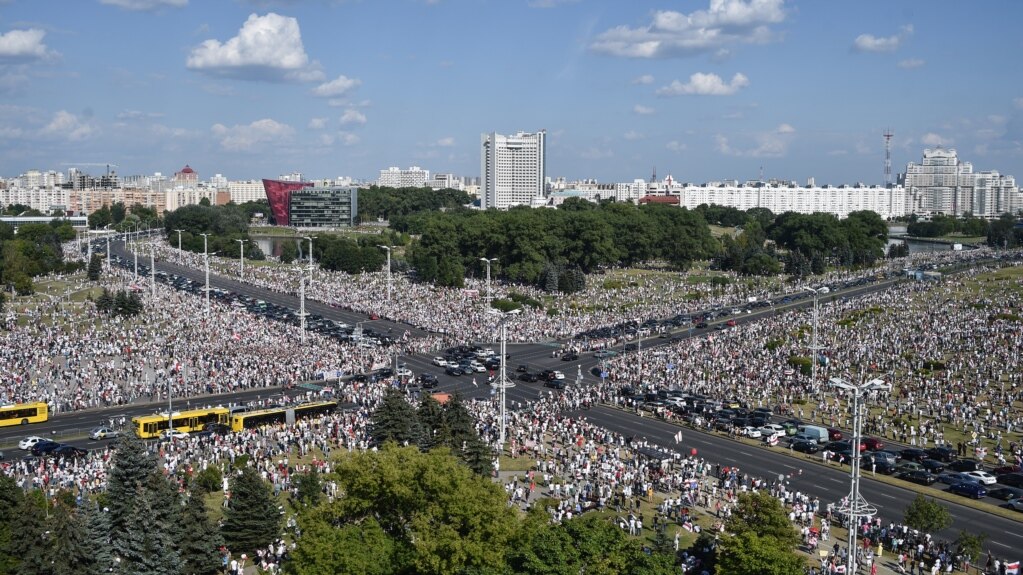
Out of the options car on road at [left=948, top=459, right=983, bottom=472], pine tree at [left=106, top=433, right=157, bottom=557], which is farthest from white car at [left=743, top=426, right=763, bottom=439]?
pine tree at [left=106, top=433, right=157, bottom=557]

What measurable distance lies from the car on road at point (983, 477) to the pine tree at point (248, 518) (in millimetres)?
23412

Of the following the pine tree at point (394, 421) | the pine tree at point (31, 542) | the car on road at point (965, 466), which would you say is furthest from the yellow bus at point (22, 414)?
the car on road at point (965, 466)

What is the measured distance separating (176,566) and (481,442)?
11826 millimetres

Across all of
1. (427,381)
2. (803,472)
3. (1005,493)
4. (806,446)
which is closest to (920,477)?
(1005,493)

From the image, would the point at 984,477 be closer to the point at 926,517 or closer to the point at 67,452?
the point at 926,517

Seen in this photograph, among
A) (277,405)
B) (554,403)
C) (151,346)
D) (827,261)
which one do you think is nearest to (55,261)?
(151,346)

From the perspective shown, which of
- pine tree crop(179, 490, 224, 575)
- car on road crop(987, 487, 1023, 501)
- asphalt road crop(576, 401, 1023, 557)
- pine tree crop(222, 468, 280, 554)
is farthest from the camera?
car on road crop(987, 487, 1023, 501)

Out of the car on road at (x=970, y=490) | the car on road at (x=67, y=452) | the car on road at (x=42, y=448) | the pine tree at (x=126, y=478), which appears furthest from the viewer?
the car on road at (x=42, y=448)

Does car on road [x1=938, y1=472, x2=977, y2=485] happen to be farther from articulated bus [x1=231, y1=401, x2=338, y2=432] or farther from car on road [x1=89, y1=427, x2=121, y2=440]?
car on road [x1=89, y1=427, x2=121, y2=440]

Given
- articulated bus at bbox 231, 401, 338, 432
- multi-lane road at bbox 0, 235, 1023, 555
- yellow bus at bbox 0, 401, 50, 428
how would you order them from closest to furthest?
multi-lane road at bbox 0, 235, 1023, 555
articulated bus at bbox 231, 401, 338, 432
yellow bus at bbox 0, 401, 50, 428

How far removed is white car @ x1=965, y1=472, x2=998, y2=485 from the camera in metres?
31.4

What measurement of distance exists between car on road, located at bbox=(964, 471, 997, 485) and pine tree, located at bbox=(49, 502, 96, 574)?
91.1 ft

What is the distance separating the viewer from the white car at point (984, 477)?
31388 mm

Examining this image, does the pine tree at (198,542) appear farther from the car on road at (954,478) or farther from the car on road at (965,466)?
the car on road at (965,466)
